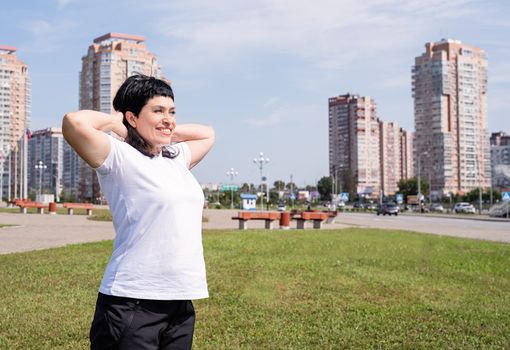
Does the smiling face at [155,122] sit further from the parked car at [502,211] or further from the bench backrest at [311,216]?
the parked car at [502,211]

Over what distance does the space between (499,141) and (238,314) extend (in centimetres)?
15707

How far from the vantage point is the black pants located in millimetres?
2533

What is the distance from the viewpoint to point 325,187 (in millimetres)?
119000

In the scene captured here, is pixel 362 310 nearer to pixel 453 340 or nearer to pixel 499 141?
pixel 453 340

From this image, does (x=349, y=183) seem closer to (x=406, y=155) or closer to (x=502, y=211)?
(x=406, y=155)

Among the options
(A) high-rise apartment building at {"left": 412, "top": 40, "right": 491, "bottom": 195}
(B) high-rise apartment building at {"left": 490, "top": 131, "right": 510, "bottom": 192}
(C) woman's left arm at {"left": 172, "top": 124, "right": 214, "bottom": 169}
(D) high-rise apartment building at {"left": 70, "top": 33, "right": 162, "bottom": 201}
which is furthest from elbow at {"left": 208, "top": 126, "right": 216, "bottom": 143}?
(A) high-rise apartment building at {"left": 412, "top": 40, "right": 491, "bottom": 195}

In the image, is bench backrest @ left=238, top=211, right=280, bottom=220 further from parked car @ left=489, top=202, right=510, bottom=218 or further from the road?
parked car @ left=489, top=202, right=510, bottom=218

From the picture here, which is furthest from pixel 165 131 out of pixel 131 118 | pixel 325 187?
pixel 325 187

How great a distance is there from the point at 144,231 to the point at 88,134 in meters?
0.47

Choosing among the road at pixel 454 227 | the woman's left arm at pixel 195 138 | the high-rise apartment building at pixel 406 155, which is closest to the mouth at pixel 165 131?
the woman's left arm at pixel 195 138

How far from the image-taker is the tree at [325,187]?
117750 mm

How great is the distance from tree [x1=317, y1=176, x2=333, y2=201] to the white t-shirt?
116 metres

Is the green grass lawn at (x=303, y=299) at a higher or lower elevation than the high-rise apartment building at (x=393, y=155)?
lower

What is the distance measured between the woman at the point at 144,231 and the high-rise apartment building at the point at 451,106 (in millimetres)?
92961
